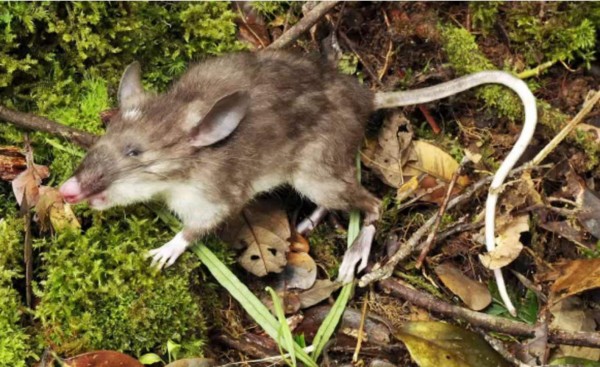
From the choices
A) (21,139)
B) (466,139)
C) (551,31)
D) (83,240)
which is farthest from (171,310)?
(551,31)

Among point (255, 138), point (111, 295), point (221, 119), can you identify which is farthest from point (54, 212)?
point (255, 138)

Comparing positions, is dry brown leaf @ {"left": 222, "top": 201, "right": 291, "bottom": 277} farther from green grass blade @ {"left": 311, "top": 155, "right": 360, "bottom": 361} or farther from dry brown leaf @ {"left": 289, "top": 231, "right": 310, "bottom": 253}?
green grass blade @ {"left": 311, "top": 155, "right": 360, "bottom": 361}

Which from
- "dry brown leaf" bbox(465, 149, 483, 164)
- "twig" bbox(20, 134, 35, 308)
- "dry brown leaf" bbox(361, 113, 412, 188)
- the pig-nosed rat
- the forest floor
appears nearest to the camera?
"twig" bbox(20, 134, 35, 308)

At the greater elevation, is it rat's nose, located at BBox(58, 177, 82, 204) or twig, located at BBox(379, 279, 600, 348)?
rat's nose, located at BBox(58, 177, 82, 204)

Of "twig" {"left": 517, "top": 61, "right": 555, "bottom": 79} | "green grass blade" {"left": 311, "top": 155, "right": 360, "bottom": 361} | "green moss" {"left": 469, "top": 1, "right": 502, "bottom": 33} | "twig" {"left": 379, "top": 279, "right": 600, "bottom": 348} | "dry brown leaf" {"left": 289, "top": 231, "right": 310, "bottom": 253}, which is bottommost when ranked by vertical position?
"twig" {"left": 379, "top": 279, "right": 600, "bottom": 348}

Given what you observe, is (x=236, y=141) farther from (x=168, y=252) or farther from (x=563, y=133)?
(x=563, y=133)

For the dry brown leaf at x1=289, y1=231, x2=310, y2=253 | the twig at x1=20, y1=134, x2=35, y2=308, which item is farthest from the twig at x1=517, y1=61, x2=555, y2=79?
the twig at x1=20, y1=134, x2=35, y2=308

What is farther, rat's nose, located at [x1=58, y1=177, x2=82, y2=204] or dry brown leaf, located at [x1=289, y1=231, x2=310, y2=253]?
dry brown leaf, located at [x1=289, y1=231, x2=310, y2=253]
